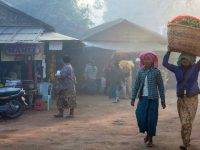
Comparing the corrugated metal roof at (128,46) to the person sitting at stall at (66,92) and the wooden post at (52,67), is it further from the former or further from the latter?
the person sitting at stall at (66,92)

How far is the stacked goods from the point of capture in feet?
23.2

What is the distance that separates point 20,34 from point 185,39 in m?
9.96

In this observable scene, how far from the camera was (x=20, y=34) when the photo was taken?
1585cm

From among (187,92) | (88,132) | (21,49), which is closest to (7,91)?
(21,49)

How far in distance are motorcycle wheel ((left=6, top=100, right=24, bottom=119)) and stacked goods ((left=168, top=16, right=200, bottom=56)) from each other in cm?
623

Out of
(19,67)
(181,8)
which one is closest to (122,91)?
(19,67)

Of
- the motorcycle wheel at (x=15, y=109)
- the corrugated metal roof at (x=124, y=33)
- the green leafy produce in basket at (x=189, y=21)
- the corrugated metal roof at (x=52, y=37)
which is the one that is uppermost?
the corrugated metal roof at (x=124, y=33)

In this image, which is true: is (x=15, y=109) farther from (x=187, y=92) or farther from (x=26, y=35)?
(x=187, y=92)

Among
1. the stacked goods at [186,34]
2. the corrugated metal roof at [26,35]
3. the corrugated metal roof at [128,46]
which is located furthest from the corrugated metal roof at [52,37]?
the stacked goods at [186,34]

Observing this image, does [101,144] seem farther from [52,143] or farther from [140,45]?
[140,45]

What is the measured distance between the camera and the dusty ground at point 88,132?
308 inches

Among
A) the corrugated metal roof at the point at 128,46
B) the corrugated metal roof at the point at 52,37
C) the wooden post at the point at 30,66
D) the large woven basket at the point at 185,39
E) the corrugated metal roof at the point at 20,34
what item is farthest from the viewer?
the corrugated metal roof at the point at 128,46

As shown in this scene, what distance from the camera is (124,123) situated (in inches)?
426

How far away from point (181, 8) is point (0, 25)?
40.0 meters
